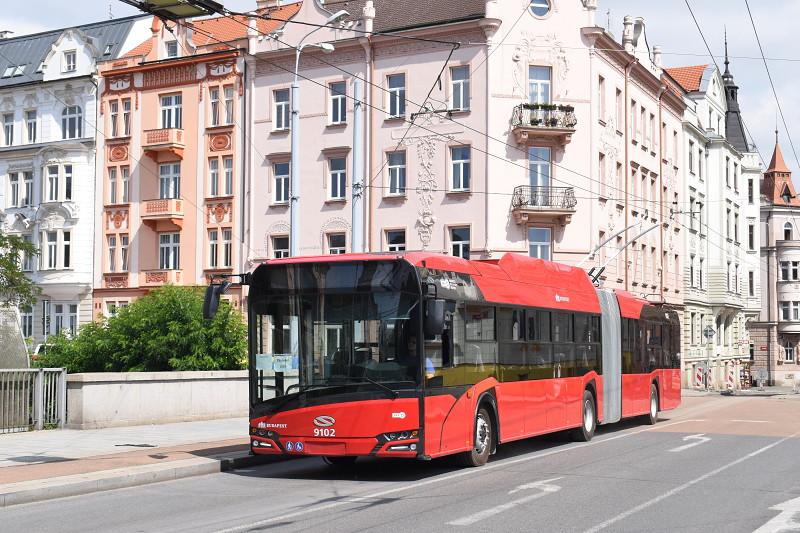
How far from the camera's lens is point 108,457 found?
16.1 m

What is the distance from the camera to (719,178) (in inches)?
2672

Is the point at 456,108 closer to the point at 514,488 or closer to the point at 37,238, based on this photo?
the point at 37,238

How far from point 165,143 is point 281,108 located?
5332 millimetres

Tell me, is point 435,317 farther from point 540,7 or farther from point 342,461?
point 540,7

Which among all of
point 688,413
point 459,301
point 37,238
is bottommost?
point 688,413

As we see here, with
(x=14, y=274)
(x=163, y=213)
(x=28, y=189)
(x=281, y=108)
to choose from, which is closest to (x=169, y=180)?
(x=163, y=213)

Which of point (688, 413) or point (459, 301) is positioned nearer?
point (459, 301)

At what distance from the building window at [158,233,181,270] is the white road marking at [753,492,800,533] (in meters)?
40.6

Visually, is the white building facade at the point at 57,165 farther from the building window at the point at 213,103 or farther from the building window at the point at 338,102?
the building window at the point at 338,102

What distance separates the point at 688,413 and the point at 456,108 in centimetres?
1684

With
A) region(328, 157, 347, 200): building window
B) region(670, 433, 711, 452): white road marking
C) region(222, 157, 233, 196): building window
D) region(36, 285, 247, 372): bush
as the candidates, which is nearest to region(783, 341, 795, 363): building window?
region(328, 157, 347, 200): building window

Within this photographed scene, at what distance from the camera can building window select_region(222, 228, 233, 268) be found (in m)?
49.1

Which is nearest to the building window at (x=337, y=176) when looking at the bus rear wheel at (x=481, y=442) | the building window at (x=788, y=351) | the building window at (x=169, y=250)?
the building window at (x=169, y=250)

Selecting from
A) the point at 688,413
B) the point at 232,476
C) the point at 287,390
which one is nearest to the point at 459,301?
the point at 287,390
